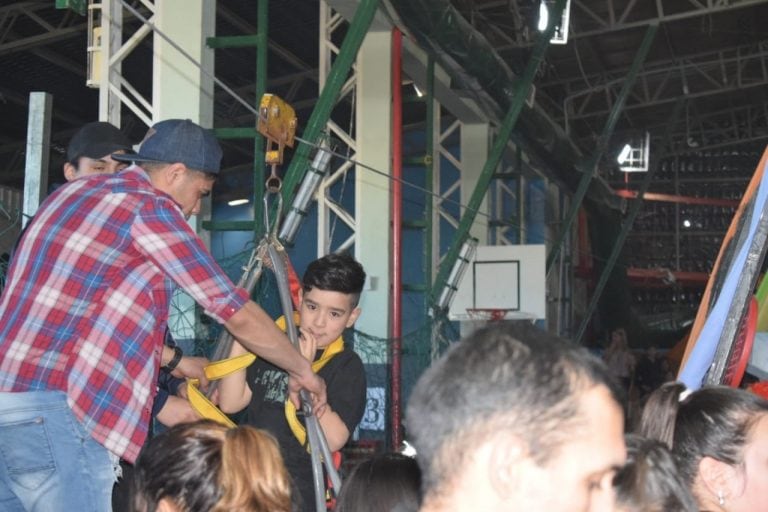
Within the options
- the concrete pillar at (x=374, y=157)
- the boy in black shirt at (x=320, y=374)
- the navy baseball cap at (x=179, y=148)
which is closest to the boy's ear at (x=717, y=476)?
the boy in black shirt at (x=320, y=374)

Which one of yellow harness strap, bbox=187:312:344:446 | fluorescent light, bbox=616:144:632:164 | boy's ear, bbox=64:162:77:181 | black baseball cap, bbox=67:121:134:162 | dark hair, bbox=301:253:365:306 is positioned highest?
fluorescent light, bbox=616:144:632:164

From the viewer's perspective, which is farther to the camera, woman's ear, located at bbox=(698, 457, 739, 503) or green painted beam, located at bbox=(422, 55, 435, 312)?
green painted beam, located at bbox=(422, 55, 435, 312)

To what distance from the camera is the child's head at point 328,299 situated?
3.44 m

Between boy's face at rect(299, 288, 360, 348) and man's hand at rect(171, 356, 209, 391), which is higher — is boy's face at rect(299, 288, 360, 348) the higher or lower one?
the higher one

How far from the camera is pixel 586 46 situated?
1559 cm

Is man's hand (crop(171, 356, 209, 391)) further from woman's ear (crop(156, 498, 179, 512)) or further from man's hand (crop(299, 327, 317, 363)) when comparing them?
woman's ear (crop(156, 498, 179, 512))

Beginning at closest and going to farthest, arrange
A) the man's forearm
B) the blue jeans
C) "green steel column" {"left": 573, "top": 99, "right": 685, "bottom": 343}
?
the blue jeans < the man's forearm < "green steel column" {"left": 573, "top": 99, "right": 685, "bottom": 343}

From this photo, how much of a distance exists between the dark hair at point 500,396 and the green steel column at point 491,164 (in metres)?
7.94

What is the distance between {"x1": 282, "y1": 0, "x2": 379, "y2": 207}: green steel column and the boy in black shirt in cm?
207

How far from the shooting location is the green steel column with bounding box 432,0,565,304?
30.2ft

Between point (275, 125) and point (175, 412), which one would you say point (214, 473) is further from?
point (275, 125)

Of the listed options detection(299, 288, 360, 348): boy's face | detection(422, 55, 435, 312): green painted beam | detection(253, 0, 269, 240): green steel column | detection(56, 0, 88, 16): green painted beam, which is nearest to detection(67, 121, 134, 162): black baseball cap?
detection(56, 0, 88, 16): green painted beam

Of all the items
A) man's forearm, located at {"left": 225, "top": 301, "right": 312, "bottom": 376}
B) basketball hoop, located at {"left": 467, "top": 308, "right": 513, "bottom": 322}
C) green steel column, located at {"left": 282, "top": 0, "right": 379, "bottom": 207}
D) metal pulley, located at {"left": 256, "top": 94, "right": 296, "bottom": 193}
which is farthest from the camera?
basketball hoop, located at {"left": 467, "top": 308, "right": 513, "bottom": 322}

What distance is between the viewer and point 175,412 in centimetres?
337
